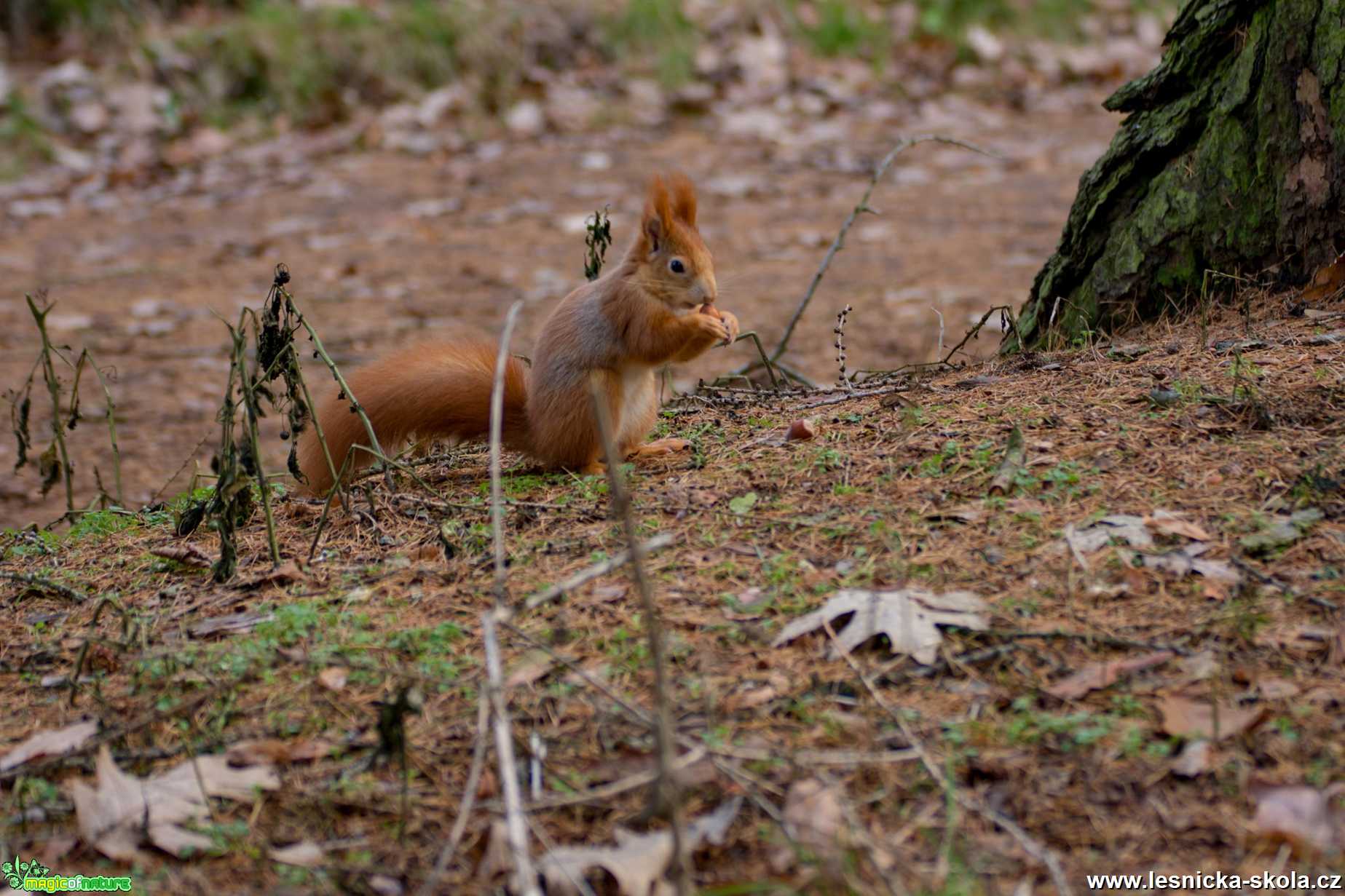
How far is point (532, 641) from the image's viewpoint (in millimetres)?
1578

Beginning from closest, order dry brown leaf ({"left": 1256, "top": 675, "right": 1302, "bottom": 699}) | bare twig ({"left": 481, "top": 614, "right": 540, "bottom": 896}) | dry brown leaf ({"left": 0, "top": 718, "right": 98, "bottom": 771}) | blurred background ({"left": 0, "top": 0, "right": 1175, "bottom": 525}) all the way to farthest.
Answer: bare twig ({"left": 481, "top": 614, "right": 540, "bottom": 896}) → dry brown leaf ({"left": 1256, "top": 675, "right": 1302, "bottom": 699}) → dry brown leaf ({"left": 0, "top": 718, "right": 98, "bottom": 771}) → blurred background ({"left": 0, "top": 0, "right": 1175, "bottom": 525})

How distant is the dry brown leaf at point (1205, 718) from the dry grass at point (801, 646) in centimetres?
2

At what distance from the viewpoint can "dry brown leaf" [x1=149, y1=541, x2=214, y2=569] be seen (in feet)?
7.70

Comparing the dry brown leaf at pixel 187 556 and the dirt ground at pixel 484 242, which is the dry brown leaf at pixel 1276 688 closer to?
the dry brown leaf at pixel 187 556

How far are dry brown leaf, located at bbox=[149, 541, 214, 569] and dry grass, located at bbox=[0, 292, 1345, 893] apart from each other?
0.03 metres

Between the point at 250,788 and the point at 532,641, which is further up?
the point at 532,641

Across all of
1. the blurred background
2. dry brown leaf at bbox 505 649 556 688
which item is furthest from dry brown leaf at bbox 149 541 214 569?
the blurred background

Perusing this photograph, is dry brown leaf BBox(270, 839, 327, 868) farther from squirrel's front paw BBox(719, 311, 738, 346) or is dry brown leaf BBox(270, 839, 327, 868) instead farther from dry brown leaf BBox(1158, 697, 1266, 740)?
squirrel's front paw BBox(719, 311, 738, 346)

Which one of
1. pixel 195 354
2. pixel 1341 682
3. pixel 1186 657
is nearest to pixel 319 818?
pixel 1186 657

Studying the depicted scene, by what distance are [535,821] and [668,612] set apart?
0.47m

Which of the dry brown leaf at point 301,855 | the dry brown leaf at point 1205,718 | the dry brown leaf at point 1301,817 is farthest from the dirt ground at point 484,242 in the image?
the dry brown leaf at point 1301,817

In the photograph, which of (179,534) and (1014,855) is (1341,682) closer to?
(1014,855)

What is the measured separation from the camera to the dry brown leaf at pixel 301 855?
4.83 feet

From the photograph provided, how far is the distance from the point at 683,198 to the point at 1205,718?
1.74 m
